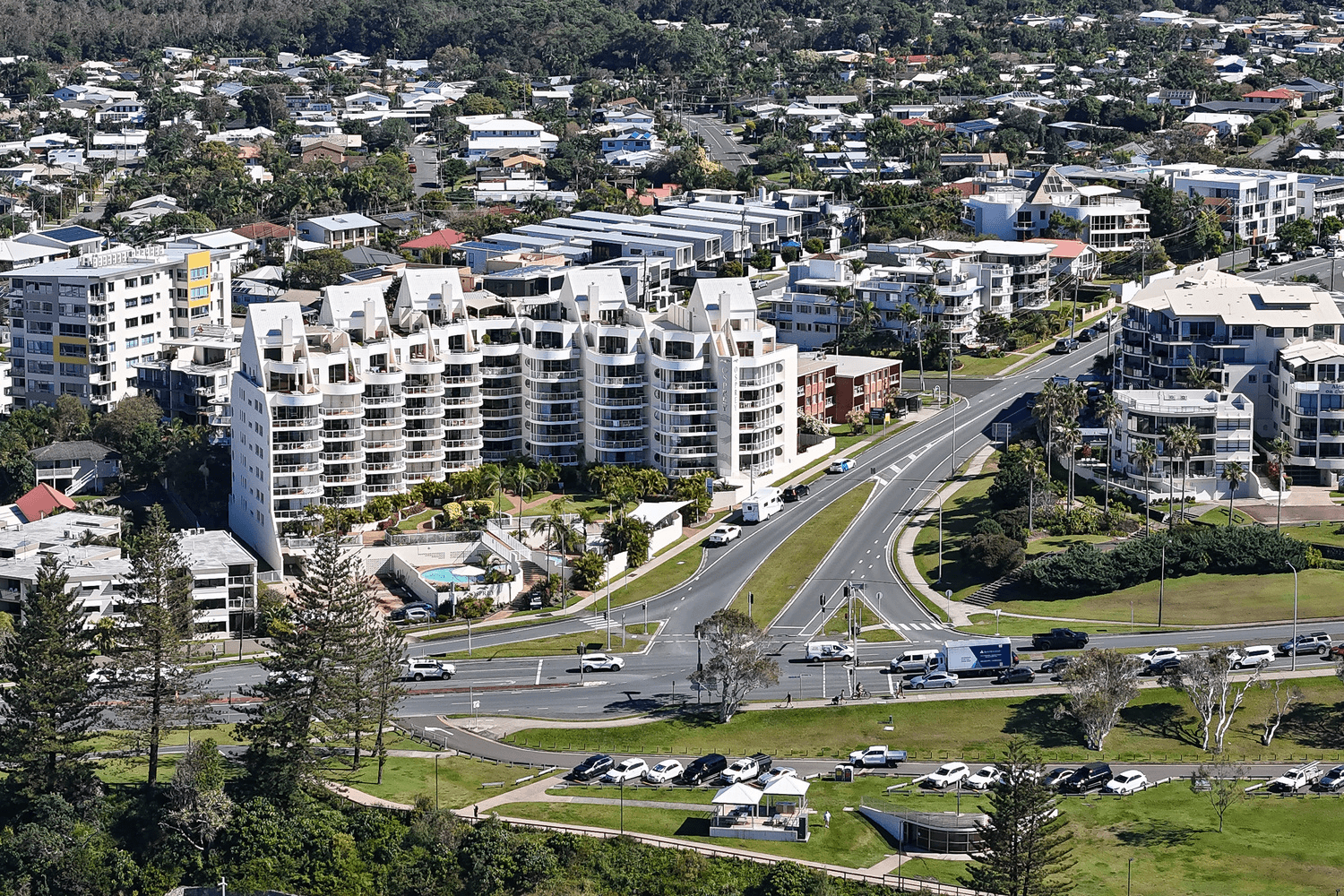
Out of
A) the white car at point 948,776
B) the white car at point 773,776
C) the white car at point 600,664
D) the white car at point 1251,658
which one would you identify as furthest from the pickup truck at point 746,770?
the white car at point 1251,658

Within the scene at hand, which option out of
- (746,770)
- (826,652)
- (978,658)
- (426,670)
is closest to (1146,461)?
(978,658)

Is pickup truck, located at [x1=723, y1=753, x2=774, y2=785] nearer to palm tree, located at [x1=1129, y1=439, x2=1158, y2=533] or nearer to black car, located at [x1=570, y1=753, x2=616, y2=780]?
black car, located at [x1=570, y1=753, x2=616, y2=780]

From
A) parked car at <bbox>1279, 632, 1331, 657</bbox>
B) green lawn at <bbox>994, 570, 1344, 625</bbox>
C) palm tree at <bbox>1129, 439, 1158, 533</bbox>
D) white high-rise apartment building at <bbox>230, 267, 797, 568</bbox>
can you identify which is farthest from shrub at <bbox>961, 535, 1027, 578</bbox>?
white high-rise apartment building at <bbox>230, 267, 797, 568</bbox>

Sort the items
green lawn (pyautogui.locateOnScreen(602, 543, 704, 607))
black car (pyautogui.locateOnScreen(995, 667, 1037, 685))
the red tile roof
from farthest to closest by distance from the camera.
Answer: the red tile roof
green lawn (pyautogui.locateOnScreen(602, 543, 704, 607))
black car (pyautogui.locateOnScreen(995, 667, 1037, 685))

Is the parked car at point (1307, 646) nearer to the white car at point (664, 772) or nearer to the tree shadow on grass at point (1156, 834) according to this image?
the tree shadow on grass at point (1156, 834)

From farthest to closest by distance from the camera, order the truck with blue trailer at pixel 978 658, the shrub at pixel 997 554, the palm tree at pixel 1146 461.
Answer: the palm tree at pixel 1146 461 → the shrub at pixel 997 554 → the truck with blue trailer at pixel 978 658
